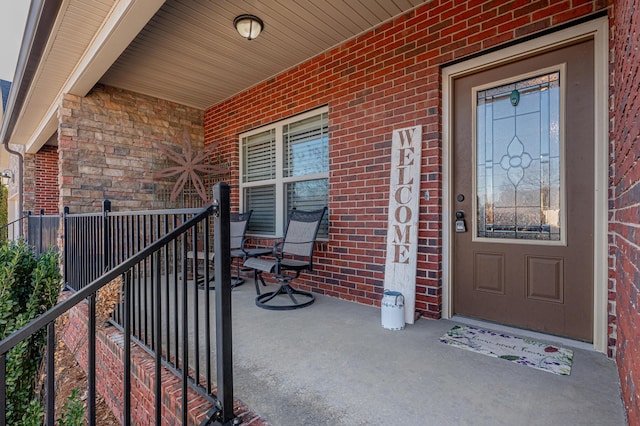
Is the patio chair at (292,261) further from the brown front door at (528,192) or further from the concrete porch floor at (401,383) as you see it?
the brown front door at (528,192)

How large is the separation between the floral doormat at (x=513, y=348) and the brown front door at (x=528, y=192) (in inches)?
9.2

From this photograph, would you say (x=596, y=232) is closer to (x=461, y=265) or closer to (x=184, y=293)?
(x=461, y=265)

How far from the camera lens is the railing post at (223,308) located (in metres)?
1.34

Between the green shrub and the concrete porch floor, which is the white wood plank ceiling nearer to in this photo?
the green shrub

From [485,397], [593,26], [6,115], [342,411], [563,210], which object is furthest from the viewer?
[6,115]

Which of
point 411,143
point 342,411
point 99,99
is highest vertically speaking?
point 99,99

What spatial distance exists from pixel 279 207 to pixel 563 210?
294 cm

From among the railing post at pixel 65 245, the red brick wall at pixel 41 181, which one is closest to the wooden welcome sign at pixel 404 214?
the railing post at pixel 65 245

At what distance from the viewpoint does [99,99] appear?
13.9ft

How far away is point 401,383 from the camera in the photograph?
1.66 meters

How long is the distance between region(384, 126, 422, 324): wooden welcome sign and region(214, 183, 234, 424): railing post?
162 centimetres

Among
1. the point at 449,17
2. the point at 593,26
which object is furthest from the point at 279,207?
the point at 593,26

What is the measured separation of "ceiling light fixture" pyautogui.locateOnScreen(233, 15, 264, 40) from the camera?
9.48 ft

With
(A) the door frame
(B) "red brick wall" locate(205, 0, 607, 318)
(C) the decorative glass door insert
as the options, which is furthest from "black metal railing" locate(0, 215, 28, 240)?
(A) the door frame
